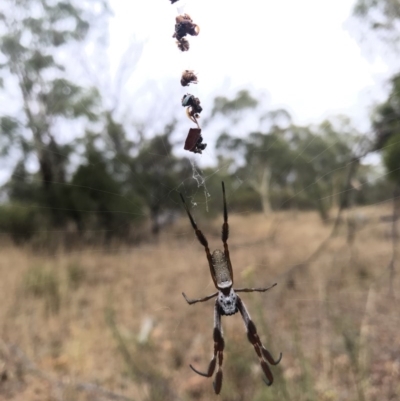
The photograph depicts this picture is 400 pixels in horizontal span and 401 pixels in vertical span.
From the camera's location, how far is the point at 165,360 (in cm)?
348

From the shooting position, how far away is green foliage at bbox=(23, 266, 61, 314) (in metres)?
5.12

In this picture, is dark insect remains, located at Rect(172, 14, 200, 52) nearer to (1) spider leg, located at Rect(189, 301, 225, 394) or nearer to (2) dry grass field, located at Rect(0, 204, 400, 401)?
(1) spider leg, located at Rect(189, 301, 225, 394)

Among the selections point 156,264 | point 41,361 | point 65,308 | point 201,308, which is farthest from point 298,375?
point 156,264

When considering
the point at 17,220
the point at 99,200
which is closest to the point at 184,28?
the point at 99,200

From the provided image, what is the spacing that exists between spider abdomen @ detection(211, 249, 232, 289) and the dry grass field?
1.41ft

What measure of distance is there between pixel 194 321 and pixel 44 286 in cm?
236

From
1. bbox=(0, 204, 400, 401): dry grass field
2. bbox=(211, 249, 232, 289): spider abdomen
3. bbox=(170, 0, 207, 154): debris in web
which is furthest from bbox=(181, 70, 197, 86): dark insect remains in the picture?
bbox=(0, 204, 400, 401): dry grass field

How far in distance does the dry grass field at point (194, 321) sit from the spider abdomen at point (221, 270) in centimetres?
43

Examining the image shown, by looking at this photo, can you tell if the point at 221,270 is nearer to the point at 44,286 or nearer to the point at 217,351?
the point at 217,351

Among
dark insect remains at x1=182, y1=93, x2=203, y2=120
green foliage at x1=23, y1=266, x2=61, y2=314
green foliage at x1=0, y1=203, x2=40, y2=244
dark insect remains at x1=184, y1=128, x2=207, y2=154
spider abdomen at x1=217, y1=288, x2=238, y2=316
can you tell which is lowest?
spider abdomen at x1=217, y1=288, x2=238, y2=316

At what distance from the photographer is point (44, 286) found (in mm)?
5457

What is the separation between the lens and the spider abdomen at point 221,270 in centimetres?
72

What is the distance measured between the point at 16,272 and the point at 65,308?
153cm

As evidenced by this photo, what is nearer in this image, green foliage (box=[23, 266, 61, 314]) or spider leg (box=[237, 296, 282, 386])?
spider leg (box=[237, 296, 282, 386])
